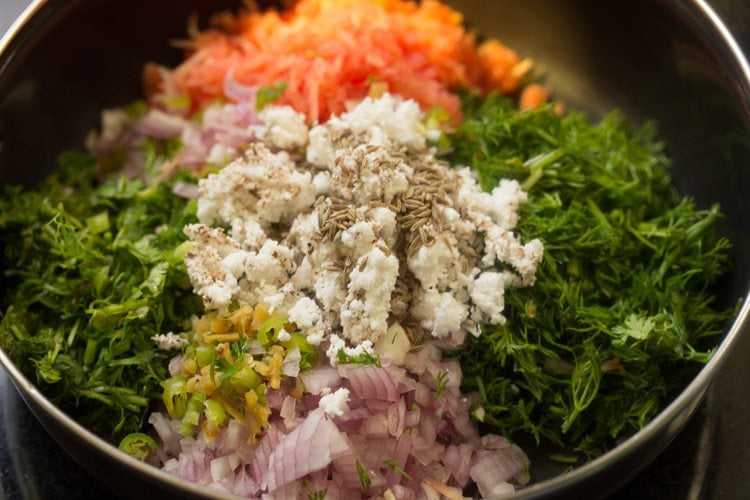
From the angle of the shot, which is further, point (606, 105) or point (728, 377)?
point (606, 105)

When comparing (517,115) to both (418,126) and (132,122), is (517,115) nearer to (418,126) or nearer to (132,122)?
(418,126)

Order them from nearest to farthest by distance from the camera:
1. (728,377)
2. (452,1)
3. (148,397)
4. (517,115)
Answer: (148,397)
(728,377)
(517,115)
(452,1)

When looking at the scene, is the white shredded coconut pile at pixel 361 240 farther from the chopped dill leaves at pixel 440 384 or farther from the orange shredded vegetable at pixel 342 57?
the orange shredded vegetable at pixel 342 57

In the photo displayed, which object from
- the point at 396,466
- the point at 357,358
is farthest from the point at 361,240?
the point at 396,466

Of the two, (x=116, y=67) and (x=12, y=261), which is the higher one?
(x=116, y=67)

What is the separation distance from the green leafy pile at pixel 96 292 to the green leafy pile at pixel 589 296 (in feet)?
1.96

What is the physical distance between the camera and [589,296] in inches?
63.6

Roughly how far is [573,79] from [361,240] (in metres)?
0.96

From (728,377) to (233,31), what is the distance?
146 centimetres

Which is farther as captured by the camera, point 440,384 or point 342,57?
point 342,57

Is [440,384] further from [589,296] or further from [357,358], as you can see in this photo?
[589,296]

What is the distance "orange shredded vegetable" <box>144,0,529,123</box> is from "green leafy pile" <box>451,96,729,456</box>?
25 cm

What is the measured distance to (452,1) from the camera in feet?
7.14

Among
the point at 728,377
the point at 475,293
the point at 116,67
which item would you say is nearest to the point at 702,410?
Result: the point at 728,377
